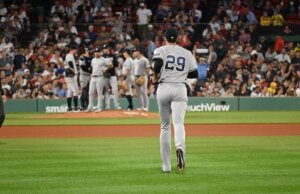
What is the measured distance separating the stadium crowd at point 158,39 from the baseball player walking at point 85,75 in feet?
8.47

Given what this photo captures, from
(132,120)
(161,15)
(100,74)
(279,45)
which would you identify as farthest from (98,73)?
(279,45)

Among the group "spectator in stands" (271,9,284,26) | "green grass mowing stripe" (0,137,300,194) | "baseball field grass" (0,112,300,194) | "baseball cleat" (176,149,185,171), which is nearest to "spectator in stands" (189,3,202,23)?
"spectator in stands" (271,9,284,26)

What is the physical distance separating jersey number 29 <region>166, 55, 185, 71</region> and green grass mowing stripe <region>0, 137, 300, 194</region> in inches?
60.0

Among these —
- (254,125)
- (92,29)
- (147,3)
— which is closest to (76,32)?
(92,29)

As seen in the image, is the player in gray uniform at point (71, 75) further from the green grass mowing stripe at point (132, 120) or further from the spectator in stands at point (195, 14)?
the spectator in stands at point (195, 14)

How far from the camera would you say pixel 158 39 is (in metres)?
31.7

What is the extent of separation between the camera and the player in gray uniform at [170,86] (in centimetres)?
1107

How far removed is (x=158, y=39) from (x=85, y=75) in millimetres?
5895

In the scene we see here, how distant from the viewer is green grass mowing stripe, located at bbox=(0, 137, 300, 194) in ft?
31.7

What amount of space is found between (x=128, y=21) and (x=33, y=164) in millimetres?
21476

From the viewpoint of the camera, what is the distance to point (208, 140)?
55.1ft

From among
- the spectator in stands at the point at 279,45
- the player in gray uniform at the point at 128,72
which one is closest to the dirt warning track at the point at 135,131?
the player in gray uniform at the point at 128,72

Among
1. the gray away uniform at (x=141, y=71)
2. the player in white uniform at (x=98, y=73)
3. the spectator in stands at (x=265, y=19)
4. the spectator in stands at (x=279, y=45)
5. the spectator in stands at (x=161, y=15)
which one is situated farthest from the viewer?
the spectator in stands at (x=161, y=15)

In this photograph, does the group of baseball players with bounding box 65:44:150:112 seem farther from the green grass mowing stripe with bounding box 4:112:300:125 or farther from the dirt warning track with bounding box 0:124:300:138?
the dirt warning track with bounding box 0:124:300:138
